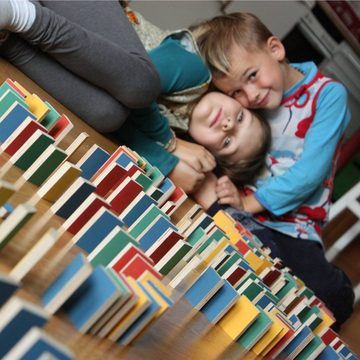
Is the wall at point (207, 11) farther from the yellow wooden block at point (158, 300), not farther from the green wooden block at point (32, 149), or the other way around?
the yellow wooden block at point (158, 300)

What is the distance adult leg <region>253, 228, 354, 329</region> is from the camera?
129 cm

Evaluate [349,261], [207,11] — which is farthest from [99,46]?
[349,261]

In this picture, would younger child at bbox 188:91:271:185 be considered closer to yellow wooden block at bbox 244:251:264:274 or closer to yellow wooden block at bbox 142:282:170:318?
yellow wooden block at bbox 244:251:264:274

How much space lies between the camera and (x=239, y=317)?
56 cm

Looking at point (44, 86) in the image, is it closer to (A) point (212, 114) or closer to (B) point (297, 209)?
(A) point (212, 114)

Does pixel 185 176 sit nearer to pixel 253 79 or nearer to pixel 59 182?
pixel 253 79

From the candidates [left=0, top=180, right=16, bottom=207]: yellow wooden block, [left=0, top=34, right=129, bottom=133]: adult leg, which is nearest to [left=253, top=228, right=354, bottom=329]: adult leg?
[left=0, top=34, right=129, bottom=133]: adult leg

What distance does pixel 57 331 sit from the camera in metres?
0.36

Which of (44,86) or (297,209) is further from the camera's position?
(297,209)

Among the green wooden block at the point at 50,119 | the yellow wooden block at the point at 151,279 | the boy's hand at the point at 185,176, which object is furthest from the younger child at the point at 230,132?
the yellow wooden block at the point at 151,279

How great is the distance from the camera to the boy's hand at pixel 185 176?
46.4 inches

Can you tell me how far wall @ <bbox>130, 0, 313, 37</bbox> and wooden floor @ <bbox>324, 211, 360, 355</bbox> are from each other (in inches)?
39.1

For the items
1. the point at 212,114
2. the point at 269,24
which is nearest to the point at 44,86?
the point at 212,114

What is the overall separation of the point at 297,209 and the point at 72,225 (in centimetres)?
109
